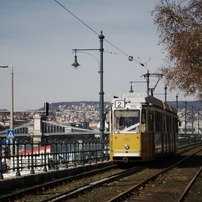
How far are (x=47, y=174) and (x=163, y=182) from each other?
388 cm

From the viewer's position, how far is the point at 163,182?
18328 millimetres

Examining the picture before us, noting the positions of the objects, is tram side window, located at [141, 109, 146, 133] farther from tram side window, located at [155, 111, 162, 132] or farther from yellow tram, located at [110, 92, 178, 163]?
tram side window, located at [155, 111, 162, 132]

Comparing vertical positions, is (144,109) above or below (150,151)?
above

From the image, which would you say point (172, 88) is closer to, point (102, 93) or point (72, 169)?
point (102, 93)

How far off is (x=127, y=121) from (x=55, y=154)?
388cm

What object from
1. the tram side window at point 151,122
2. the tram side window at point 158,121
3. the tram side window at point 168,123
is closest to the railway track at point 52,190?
the tram side window at point 151,122

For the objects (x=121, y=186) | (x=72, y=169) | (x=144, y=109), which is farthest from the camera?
(x=144, y=109)

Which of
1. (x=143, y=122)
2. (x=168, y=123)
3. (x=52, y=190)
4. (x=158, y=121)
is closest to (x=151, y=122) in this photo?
(x=143, y=122)

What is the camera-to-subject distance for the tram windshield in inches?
949

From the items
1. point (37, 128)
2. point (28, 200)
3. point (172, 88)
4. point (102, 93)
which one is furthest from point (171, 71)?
point (37, 128)

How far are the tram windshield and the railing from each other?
2156mm

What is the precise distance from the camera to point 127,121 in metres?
24.2

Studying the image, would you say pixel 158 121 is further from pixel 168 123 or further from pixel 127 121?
pixel 168 123

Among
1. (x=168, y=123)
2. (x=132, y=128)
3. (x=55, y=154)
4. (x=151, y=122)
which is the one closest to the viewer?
(x=55, y=154)
